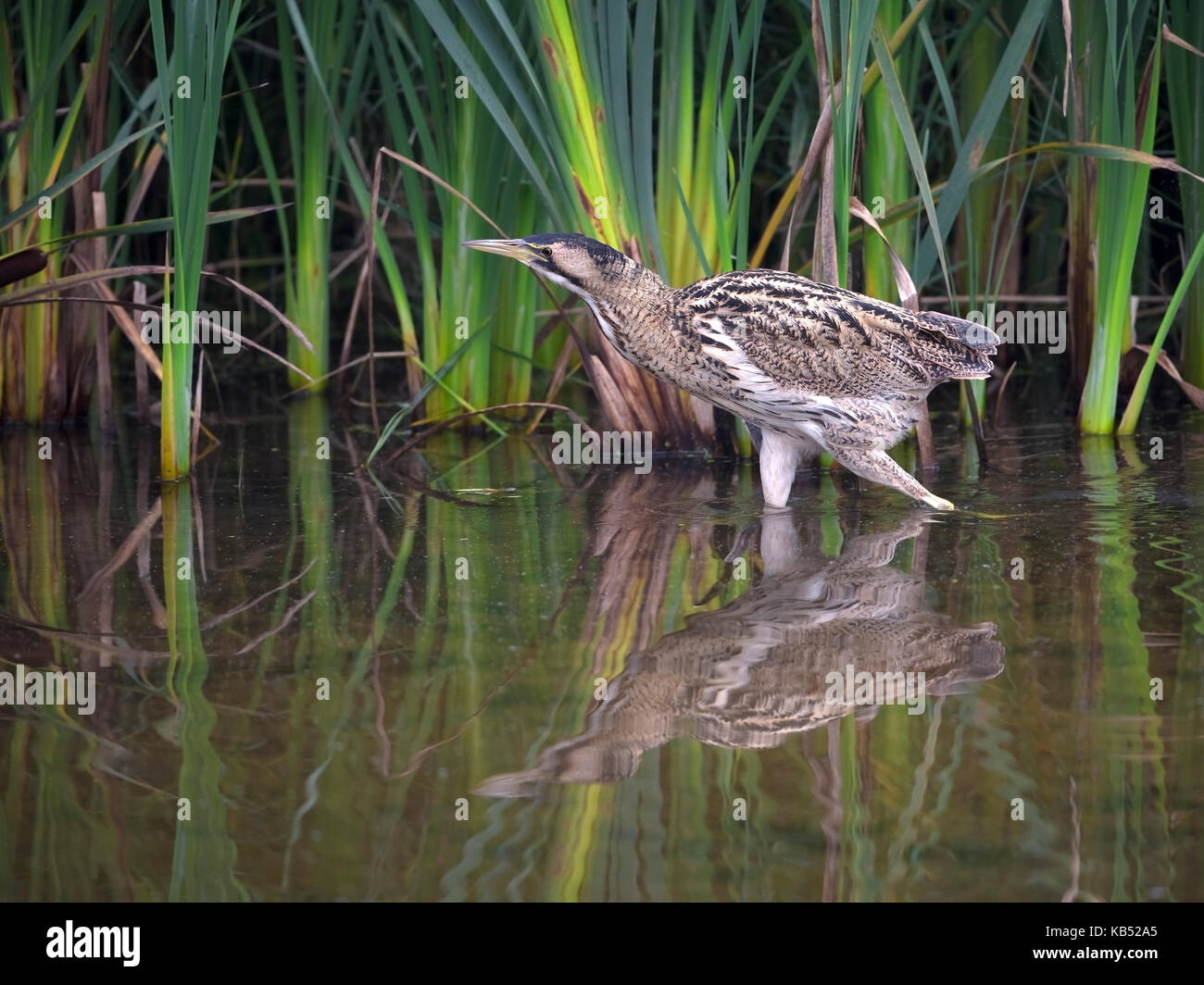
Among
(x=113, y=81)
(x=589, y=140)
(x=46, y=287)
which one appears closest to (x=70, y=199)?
(x=113, y=81)

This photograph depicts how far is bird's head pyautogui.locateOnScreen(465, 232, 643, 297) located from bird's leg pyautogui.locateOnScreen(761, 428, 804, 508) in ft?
2.80

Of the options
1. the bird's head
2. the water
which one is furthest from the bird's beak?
the water

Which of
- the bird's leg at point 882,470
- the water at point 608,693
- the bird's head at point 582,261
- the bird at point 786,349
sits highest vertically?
the bird's head at point 582,261

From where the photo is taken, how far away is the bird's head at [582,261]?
589 cm

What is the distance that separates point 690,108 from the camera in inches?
261

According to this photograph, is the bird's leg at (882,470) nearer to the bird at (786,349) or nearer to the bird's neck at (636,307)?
the bird at (786,349)

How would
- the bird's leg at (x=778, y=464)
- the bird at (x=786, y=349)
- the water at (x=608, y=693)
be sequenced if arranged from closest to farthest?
the water at (x=608, y=693), the bird at (x=786, y=349), the bird's leg at (x=778, y=464)

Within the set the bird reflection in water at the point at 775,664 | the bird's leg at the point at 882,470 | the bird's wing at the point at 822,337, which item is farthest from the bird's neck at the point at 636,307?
the bird reflection in water at the point at 775,664

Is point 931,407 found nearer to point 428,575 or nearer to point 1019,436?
point 1019,436

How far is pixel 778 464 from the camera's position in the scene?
5.83 meters

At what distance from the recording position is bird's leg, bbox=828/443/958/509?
556 centimetres

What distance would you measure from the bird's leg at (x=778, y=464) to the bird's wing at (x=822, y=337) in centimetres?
31
